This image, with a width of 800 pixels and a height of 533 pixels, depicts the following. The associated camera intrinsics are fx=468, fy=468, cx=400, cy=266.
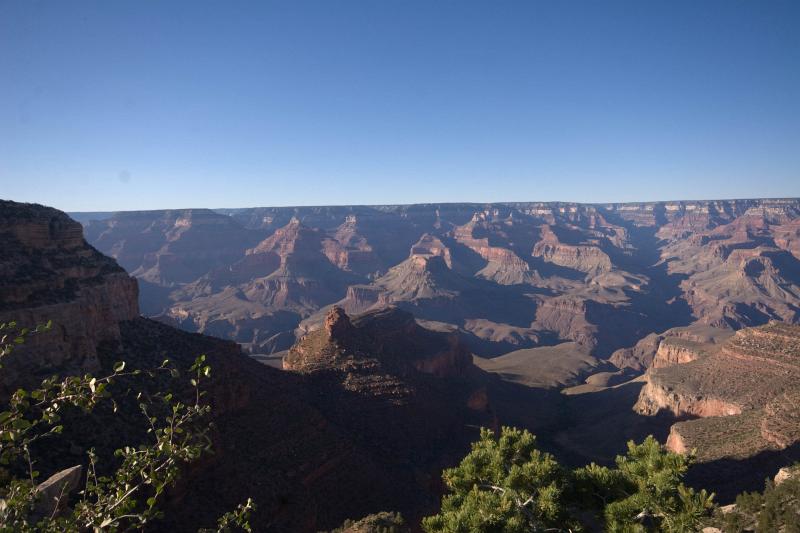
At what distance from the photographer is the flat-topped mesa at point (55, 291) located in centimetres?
2811

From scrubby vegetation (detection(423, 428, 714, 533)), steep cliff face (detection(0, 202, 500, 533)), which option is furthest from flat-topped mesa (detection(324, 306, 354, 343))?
scrubby vegetation (detection(423, 428, 714, 533))

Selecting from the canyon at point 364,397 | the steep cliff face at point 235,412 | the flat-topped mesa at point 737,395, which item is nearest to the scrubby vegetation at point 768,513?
the canyon at point 364,397

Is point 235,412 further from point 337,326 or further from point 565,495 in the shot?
point 565,495

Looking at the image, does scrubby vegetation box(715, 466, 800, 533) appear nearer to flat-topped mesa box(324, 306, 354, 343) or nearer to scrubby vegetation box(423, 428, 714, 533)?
scrubby vegetation box(423, 428, 714, 533)

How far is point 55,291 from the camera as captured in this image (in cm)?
3195

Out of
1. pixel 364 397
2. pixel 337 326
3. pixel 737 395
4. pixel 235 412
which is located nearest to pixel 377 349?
pixel 337 326

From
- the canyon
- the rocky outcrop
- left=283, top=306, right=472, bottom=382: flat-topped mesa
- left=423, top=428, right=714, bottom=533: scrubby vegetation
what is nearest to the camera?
left=423, top=428, right=714, bottom=533: scrubby vegetation

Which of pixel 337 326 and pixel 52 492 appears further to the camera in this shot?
pixel 337 326

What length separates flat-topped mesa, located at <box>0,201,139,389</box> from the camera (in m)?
28.1

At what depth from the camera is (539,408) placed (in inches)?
2963

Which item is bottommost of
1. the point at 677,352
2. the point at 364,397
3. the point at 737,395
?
the point at 677,352

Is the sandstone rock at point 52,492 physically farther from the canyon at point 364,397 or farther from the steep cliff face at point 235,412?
the canyon at point 364,397

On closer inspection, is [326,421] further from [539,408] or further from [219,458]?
[539,408]

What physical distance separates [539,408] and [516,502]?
66285 millimetres
